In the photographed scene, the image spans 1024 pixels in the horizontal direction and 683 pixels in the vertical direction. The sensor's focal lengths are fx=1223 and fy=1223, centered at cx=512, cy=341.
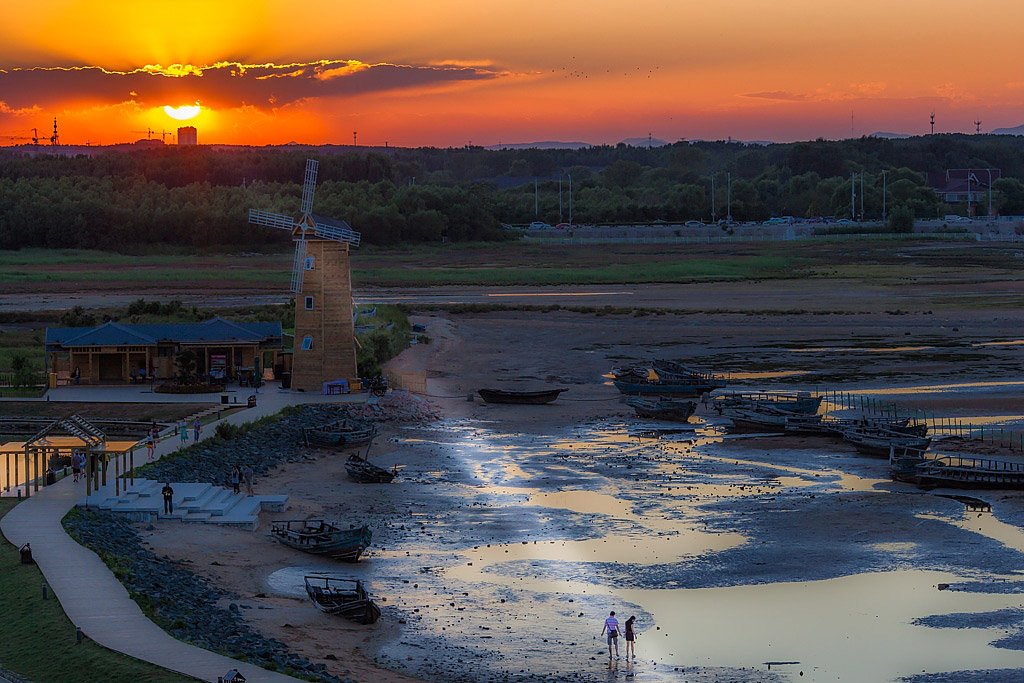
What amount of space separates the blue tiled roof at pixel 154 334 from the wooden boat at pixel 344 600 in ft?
97.1

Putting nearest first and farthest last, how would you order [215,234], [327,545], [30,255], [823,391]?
[327,545] → [823,391] → [30,255] → [215,234]

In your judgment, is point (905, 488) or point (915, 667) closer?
point (915, 667)

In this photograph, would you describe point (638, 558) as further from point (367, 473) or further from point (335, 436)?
point (335, 436)

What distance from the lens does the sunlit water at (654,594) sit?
2430cm

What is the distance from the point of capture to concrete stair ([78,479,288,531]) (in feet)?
109

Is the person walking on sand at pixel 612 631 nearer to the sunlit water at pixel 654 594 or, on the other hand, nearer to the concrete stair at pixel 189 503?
the sunlit water at pixel 654 594

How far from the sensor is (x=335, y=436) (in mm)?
45281

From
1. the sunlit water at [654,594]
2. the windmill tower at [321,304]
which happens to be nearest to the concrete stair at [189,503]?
the sunlit water at [654,594]

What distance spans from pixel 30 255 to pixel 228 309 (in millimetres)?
78208

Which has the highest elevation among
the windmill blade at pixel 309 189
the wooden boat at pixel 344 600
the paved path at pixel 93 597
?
the windmill blade at pixel 309 189

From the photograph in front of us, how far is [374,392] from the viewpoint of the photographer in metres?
55.1

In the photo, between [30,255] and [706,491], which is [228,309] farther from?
[30,255]

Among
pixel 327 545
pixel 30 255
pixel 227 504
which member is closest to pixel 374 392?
pixel 227 504

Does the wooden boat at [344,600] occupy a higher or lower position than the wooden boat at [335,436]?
lower
